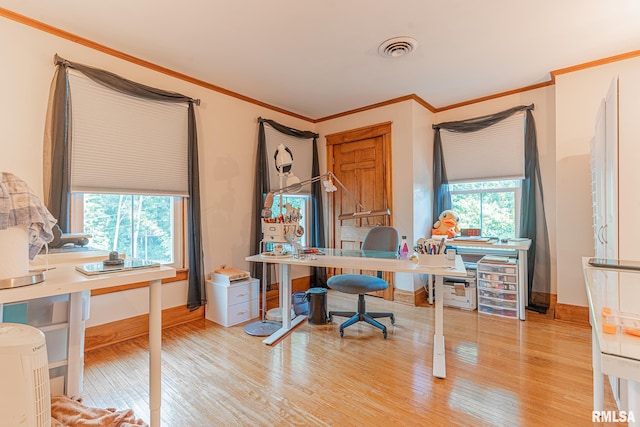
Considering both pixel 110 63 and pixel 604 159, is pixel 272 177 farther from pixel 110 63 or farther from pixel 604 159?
pixel 604 159

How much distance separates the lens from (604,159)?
205cm

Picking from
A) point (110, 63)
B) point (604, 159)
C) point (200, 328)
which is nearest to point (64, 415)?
point (200, 328)

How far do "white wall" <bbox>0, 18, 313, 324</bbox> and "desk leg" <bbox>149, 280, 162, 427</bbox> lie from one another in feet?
5.06

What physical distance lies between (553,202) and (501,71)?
154 cm

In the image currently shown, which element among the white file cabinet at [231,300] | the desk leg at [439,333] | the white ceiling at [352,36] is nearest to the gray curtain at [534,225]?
the white ceiling at [352,36]

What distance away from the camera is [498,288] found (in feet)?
10.6

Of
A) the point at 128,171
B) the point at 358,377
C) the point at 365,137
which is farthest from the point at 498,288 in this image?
the point at 128,171

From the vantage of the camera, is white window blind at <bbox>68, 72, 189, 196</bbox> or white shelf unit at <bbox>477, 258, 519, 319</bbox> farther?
white shelf unit at <bbox>477, 258, 519, 319</bbox>

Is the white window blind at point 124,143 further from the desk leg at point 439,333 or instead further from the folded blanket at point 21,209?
the desk leg at point 439,333

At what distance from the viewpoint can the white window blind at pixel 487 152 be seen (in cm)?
354

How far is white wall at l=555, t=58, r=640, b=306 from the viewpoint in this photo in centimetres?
294

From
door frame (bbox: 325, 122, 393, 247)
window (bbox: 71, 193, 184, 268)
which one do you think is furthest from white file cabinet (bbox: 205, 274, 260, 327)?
door frame (bbox: 325, 122, 393, 247)

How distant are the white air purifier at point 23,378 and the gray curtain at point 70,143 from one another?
155 cm

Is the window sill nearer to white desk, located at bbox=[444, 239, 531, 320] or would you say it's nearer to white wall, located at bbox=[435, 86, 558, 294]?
white desk, located at bbox=[444, 239, 531, 320]
